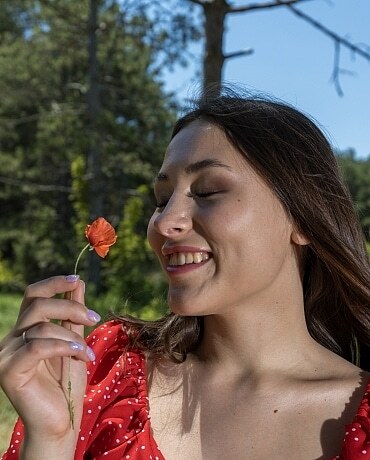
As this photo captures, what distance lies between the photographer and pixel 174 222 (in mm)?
1604

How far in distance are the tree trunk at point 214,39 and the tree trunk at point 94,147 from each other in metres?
7.56

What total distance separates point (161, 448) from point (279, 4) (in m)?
4.47

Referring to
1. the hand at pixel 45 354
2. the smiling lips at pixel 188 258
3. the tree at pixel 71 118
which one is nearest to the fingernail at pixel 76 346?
the hand at pixel 45 354

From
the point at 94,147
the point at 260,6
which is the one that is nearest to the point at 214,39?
the point at 260,6

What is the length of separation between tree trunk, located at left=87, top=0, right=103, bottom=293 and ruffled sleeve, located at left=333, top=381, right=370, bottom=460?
37.6 feet

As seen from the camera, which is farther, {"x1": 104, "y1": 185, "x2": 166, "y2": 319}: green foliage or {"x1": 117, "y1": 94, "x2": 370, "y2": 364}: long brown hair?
{"x1": 104, "y1": 185, "x2": 166, "y2": 319}: green foliage

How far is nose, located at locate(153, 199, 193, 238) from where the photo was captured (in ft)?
5.25

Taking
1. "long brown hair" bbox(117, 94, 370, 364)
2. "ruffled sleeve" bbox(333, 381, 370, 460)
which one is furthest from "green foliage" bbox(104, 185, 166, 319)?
"ruffled sleeve" bbox(333, 381, 370, 460)

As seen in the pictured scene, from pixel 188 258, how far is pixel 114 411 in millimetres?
467

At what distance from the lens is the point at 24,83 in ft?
66.3

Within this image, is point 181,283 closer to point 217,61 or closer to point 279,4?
point 217,61

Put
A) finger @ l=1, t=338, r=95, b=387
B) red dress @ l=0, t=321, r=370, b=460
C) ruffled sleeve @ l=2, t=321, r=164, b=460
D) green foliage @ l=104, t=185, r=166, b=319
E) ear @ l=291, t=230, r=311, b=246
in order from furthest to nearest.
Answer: green foliage @ l=104, t=185, r=166, b=319 → ear @ l=291, t=230, r=311, b=246 → ruffled sleeve @ l=2, t=321, r=164, b=460 → red dress @ l=0, t=321, r=370, b=460 → finger @ l=1, t=338, r=95, b=387

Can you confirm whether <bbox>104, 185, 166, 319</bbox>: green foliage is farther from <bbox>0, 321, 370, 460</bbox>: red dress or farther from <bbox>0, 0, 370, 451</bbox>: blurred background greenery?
<bbox>0, 321, 370, 460</bbox>: red dress

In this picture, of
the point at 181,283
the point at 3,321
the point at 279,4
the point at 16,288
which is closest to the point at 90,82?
the point at 3,321
